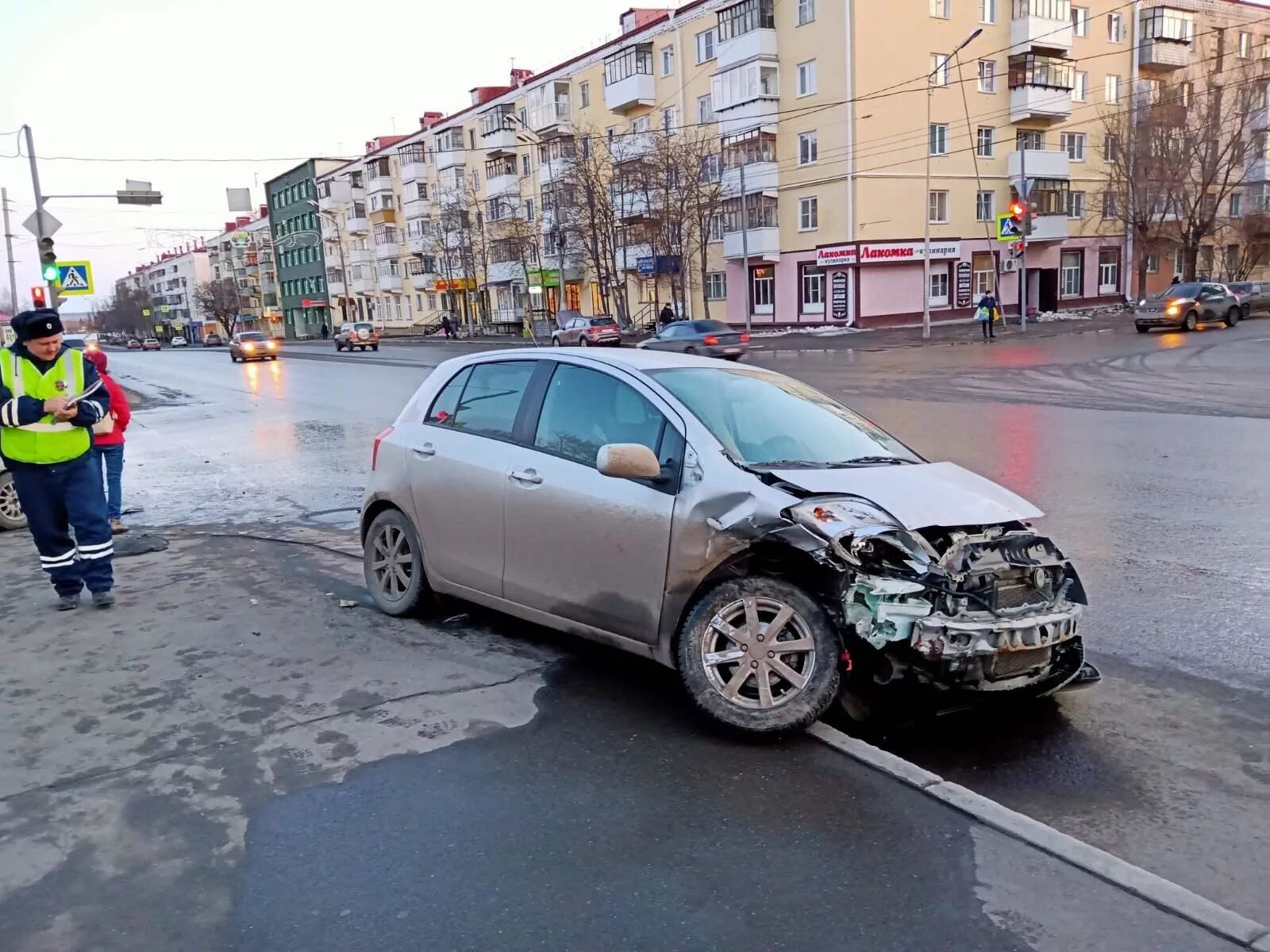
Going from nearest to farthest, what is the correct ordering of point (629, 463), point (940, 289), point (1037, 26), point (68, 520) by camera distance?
point (629, 463), point (68, 520), point (1037, 26), point (940, 289)

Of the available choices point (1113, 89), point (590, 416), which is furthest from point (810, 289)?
point (590, 416)

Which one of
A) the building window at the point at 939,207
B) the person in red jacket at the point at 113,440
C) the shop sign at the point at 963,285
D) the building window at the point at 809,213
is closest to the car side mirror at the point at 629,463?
the person in red jacket at the point at 113,440

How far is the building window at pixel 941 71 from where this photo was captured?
42.3 metres

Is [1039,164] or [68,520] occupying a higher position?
[1039,164]

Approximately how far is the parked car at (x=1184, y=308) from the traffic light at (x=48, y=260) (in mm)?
31068

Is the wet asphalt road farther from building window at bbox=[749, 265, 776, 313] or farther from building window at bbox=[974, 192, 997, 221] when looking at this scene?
building window at bbox=[974, 192, 997, 221]

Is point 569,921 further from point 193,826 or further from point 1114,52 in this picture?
point 1114,52

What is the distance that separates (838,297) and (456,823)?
4136 centimetres

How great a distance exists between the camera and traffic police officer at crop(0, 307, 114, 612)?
5.67 m

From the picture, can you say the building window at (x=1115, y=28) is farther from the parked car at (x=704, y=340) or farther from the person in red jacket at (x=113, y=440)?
the person in red jacket at (x=113, y=440)

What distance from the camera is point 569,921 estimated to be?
9.07ft

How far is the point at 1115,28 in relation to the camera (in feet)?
161

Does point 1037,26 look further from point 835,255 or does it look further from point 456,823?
point 456,823

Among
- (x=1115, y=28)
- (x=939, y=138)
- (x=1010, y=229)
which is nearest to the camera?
(x=1010, y=229)
